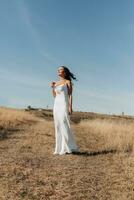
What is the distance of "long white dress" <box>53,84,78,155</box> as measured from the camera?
39.9ft

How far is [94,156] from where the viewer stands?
11648mm

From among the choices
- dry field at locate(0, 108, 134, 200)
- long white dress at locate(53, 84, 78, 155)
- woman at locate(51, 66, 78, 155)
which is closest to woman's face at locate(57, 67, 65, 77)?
woman at locate(51, 66, 78, 155)

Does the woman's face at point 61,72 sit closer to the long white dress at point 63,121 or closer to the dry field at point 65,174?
the long white dress at point 63,121

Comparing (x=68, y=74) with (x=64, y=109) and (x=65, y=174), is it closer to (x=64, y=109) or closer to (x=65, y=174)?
(x=64, y=109)

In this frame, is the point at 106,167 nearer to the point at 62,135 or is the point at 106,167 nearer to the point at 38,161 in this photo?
the point at 38,161

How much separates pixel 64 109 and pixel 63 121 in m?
0.34

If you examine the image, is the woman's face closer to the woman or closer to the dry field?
the woman

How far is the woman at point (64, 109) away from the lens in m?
12.1

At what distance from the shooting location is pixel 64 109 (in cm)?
1220

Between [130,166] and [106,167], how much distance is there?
54cm

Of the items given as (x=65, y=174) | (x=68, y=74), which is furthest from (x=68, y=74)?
(x=65, y=174)

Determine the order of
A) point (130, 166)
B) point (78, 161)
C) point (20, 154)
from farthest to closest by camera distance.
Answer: point (20, 154) < point (78, 161) < point (130, 166)

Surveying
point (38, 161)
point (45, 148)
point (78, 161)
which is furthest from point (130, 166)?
point (45, 148)

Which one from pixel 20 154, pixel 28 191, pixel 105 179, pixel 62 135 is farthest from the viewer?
pixel 62 135
